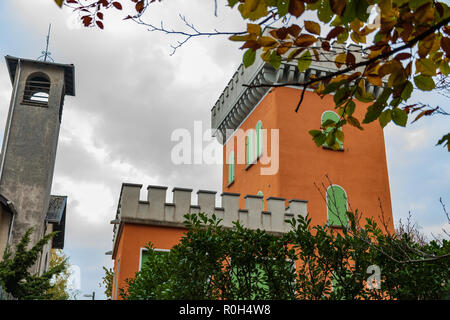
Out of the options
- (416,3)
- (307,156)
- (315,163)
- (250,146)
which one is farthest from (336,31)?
(250,146)

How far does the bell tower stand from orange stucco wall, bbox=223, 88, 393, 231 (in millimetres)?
8637

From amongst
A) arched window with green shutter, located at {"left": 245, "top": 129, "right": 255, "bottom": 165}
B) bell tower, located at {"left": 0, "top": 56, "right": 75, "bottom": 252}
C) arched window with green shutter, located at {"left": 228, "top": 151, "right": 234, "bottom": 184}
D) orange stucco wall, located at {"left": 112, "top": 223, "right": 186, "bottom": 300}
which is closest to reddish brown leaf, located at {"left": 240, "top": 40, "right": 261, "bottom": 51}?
orange stucco wall, located at {"left": 112, "top": 223, "right": 186, "bottom": 300}

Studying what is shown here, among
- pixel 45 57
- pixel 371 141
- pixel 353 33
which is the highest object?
pixel 45 57

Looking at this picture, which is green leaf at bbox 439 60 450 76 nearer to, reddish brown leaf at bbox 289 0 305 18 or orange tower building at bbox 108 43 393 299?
reddish brown leaf at bbox 289 0 305 18

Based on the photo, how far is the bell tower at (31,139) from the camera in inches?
695

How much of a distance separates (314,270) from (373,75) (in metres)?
3.26

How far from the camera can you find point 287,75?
583 inches

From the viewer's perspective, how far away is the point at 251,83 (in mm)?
14664

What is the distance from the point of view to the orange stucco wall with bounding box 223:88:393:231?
14031 millimetres

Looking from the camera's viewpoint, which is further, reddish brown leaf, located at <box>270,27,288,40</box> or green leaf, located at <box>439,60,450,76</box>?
green leaf, located at <box>439,60,450,76</box>

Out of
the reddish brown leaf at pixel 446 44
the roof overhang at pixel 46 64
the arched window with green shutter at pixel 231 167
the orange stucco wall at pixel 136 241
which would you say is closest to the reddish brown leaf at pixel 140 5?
the reddish brown leaf at pixel 446 44
